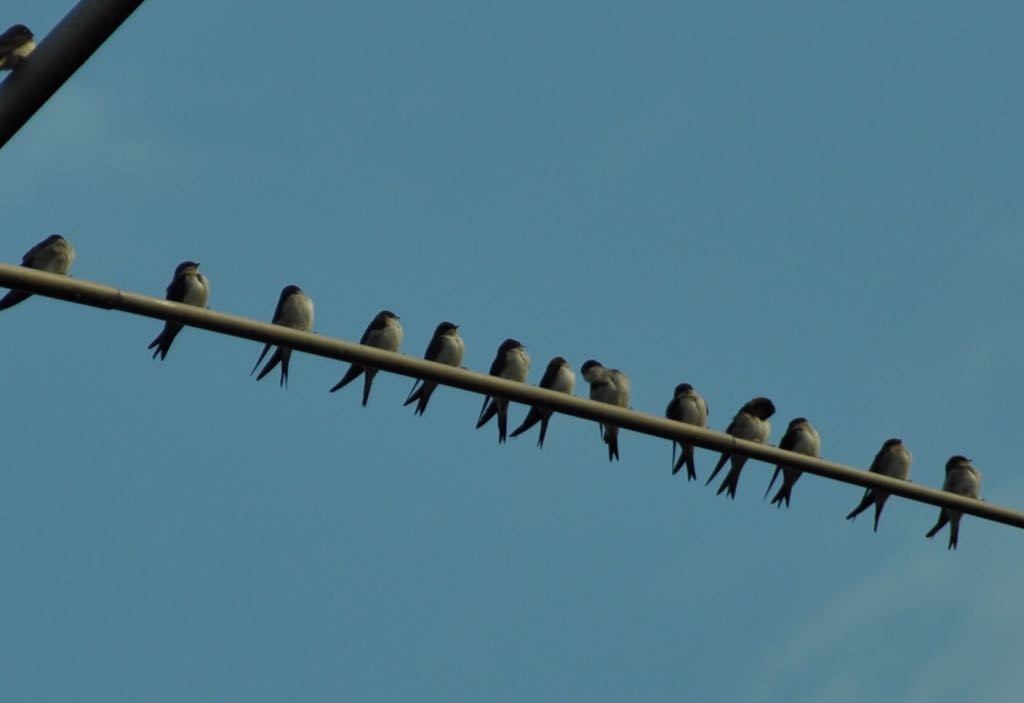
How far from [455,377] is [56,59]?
2.53m

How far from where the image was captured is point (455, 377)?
20.2ft

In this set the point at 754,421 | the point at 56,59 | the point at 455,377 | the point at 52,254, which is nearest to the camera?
the point at 56,59

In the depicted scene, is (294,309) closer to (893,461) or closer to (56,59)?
(893,461)

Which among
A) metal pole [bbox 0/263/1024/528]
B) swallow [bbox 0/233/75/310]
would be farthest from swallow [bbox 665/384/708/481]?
metal pole [bbox 0/263/1024/528]

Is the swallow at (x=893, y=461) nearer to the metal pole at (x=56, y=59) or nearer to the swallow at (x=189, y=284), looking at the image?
the swallow at (x=189, y=284)

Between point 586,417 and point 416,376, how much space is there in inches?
28.4

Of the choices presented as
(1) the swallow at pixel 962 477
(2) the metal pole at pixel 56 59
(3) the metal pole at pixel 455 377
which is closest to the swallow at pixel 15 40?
(3) the metal pole at pixel 455 377

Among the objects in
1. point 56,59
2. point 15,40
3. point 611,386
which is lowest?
point 56,59

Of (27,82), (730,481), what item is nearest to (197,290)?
(730,481)

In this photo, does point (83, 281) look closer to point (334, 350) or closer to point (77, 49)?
point (334, 350)

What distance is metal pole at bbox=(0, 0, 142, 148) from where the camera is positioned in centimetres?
381

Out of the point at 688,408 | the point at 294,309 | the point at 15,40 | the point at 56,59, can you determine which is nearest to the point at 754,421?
the point at 688,408

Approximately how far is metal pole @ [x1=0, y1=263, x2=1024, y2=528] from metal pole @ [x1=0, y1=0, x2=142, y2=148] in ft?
3.19

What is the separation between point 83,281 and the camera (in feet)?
17.3
